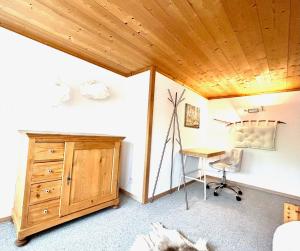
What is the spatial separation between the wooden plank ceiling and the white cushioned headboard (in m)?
1.16

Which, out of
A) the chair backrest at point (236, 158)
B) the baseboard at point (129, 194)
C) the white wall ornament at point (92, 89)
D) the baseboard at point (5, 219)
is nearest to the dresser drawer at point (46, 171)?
the baseboard at point (5, 219)

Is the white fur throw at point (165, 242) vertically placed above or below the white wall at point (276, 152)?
below

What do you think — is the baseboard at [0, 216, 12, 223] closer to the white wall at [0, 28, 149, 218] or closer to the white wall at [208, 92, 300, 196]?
the white wall at [0, 28, 149, 218]

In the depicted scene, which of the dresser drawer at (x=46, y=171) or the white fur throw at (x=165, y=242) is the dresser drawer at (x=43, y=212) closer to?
the dresser drawer at (x=46, y=171)

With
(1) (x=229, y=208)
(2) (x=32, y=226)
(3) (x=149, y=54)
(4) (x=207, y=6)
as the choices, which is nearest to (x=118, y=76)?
(3) (x=149, y=54)

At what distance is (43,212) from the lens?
5.34 feet

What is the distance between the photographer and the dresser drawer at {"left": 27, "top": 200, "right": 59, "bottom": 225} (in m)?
1.56

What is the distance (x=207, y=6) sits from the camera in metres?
1.39

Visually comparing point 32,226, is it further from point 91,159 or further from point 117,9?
point 117,9

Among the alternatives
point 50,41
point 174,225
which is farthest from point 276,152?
point 50,41

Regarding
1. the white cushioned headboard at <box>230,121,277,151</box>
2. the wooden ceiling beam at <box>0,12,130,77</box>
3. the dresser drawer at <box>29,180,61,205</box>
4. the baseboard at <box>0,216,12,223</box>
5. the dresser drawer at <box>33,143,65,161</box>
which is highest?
the wooden ceiling beam at <box>0,12,130,77</box>

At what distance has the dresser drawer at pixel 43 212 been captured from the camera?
61.3 inches

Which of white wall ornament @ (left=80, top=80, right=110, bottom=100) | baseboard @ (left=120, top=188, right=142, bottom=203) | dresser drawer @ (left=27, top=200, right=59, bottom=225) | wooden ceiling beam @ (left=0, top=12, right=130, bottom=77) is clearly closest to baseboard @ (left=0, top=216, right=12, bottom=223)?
dresser drawer @ (left=27, top=200, right=59, bottom=225)

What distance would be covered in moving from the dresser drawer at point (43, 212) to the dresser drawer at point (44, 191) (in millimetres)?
54
